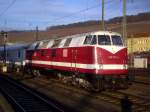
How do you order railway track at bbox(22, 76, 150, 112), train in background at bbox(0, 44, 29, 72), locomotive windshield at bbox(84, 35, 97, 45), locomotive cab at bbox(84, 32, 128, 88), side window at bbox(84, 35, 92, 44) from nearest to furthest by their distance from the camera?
railway track at bbox(22, 76, 150, 112) → locomotive cab at bbox(84, 32, 128, 88) → locomotive windshield at bbox(84, 35, 97, 45) → side window at bbox(84, 35, 92, 44) → train in background at bbox(0, 44, 29, 72)

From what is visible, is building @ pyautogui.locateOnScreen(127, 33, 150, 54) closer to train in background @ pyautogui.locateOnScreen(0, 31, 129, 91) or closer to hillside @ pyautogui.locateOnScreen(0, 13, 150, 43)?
hillside @ pyautogui.locateOnScreen(0, 13, 150, 43)

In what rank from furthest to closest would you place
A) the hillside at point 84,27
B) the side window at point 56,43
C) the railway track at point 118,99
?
1. the hillside at point 84,27
2. the side window at point 56,43
3. the railway track at point 118,99

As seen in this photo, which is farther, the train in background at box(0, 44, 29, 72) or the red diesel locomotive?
the train in background at box(0, 44, 29, 72)

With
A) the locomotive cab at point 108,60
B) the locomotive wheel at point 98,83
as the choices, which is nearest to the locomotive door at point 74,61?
the locomotive cab at point 108,60

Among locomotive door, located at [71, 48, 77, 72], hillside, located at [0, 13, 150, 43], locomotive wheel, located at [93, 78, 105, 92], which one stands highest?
hillside, located at [0, 13, 150, 43]

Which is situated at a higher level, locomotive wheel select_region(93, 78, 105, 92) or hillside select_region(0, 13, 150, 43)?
hillside select_region(0, 13, 150, 43)

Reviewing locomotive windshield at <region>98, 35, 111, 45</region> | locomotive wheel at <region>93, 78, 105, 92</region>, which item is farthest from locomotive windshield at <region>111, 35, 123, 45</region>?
locomotive wheel at <region>93, 78, 105, 92</region>

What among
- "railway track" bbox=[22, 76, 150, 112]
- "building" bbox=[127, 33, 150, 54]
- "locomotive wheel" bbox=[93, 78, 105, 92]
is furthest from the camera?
"building" bbox=[127, 33, 150, 54]

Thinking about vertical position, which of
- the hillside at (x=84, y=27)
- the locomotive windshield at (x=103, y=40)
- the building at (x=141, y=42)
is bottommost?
the locomotive windshield at (x=103, y=40)

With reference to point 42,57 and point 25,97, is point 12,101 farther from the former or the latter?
point 42,57

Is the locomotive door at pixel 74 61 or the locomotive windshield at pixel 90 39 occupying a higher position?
the locomotive windshield at pixel 90 39

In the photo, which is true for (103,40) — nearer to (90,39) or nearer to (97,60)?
(90,39)

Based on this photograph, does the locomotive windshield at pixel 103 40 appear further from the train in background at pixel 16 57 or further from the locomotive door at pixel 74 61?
the train in background at pixel 16 57

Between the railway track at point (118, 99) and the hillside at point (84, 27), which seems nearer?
the railway track at point (118, 99)
